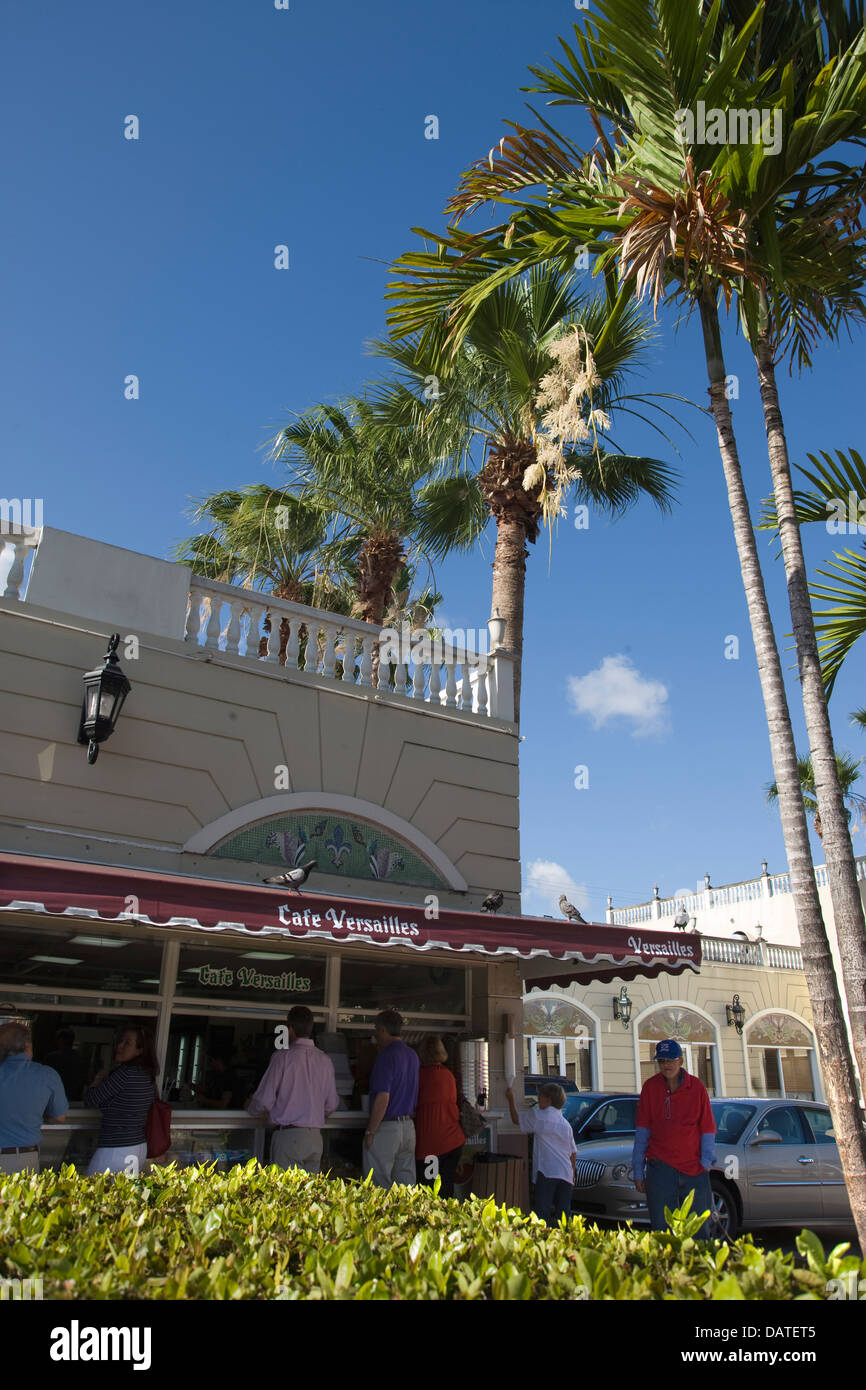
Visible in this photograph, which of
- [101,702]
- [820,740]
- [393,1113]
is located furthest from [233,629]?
[820,740]

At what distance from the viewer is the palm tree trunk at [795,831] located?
6.51 meters

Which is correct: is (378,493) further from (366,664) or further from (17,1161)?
(17,1161)

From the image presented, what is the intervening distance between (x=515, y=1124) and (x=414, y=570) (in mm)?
10212

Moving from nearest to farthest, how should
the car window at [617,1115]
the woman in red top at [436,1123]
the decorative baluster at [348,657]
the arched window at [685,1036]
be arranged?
1. the woman in red top at [436,1123]
2. the decorative baluster at [348,657]
3. the car window at [617,1115]
4. the arched window at [685,1036]

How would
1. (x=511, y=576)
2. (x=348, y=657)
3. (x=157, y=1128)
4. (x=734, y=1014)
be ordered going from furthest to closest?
(x=734, y=1014)
(x=511, y=576)
(x=348, y=657)
(x=157, y=1128)

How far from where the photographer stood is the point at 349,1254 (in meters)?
2.51

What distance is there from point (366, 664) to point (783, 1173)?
6.54 metres

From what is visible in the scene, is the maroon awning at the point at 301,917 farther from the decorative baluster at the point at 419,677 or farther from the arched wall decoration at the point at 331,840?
the decorative baluster at the point at 419,677

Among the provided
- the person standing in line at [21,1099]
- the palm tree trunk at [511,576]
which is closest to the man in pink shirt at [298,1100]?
the person standing in line at [21,1099]

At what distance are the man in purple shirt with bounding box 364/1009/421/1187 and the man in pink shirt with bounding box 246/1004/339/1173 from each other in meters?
0.38

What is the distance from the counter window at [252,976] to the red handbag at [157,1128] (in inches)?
51.8

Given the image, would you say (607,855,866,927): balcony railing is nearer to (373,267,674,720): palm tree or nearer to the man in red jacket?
(373,267,674,720): palm tree

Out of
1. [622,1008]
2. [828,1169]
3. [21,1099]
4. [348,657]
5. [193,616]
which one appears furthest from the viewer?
[622,1008]

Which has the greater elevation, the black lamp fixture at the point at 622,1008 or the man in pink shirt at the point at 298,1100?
the black lamp fixture at the point at 622,1008
